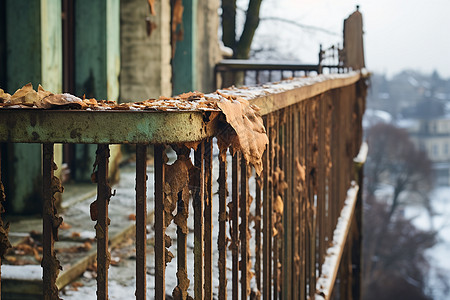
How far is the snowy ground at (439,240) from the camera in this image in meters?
56.1

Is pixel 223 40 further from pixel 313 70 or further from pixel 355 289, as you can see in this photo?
pixel 355 289

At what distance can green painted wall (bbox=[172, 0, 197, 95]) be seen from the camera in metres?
9.62

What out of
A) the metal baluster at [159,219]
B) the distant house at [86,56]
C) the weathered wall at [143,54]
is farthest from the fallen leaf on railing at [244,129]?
the weathered wall at [143,54]

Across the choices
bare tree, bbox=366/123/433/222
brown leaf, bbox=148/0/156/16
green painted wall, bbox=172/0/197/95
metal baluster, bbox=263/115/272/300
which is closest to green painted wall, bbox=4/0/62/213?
brown leaf, bbox=148/0/156/16

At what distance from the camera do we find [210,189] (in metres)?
1.47

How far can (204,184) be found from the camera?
4.66ft

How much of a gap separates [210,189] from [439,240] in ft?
211

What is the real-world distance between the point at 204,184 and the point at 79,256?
8.80ft

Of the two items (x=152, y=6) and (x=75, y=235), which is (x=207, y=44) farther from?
(x=75, y=235)

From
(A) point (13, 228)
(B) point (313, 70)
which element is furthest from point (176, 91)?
(A) point (13, 228)

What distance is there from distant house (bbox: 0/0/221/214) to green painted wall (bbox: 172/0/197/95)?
1 cm

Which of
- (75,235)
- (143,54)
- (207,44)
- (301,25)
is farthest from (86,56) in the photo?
(301,25)

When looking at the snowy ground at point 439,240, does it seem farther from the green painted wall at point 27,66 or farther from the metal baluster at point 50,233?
the metal baluster at point 50,233

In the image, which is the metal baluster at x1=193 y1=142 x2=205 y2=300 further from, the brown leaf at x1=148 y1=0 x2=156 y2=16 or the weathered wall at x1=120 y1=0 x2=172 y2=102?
the weathered wall at x1=120 y1=0 x2=172 y2=102
